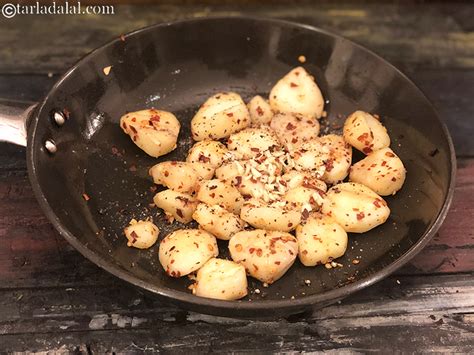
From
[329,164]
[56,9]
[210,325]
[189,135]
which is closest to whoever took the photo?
[210,325]

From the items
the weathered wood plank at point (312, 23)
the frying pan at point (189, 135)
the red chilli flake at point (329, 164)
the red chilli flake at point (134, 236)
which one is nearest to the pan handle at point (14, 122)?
the frying pan at point (189, 135)

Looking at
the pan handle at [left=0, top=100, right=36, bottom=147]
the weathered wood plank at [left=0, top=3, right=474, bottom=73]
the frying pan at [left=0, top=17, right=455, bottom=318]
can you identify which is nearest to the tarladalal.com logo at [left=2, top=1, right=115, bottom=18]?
the weathered wood plank at [left=0, top=3, right=474, bottom=73]

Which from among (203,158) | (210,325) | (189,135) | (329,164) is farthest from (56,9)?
(210,325)

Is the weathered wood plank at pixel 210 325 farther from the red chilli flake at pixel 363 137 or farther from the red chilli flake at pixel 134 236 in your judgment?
the red chilli flake at pixel 363 137

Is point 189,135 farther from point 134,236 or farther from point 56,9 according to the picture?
point 56,9

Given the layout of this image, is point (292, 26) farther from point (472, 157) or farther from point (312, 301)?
point (312, 301)

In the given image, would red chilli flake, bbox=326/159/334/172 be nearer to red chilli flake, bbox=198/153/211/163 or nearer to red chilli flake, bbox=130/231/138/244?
red chilli flake, bbox=198/153/211/163
